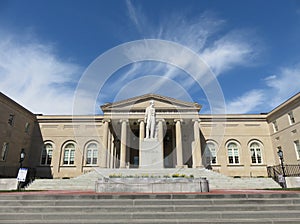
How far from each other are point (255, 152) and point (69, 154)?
3067cm

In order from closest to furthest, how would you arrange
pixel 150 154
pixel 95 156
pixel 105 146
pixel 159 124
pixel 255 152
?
pixel 150 154
pixel 159 124
pixel 105 146
pixel 255 152
pixel 95 156

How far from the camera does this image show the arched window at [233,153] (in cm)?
3480

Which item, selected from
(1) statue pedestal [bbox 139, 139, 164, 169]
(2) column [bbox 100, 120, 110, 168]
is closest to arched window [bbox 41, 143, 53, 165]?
(2) column [bbox 100, 120, 110, 168]

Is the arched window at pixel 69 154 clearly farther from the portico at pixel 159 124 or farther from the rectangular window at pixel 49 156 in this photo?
the portico at pixel 159 124

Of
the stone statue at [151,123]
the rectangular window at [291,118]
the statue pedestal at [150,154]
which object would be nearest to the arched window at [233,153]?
the rectangular window at [291,118]

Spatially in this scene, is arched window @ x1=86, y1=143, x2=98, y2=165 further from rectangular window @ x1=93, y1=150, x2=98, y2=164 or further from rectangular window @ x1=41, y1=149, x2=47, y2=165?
rectangular window @ x1=41, y1=149, x2=47, y2=165

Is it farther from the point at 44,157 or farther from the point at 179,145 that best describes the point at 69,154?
the point at 179,145

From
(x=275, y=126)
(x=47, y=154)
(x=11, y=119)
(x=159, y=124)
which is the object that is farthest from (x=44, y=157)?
(x=275, y=126)

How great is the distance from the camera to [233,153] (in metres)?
35.2

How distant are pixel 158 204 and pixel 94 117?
32.0m

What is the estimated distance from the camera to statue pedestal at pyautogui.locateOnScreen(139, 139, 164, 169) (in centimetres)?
1615

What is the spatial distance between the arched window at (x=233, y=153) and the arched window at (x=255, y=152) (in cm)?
237

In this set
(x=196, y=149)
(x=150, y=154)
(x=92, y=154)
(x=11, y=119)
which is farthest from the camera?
(x=92, y=154)

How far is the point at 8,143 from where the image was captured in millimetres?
27688
